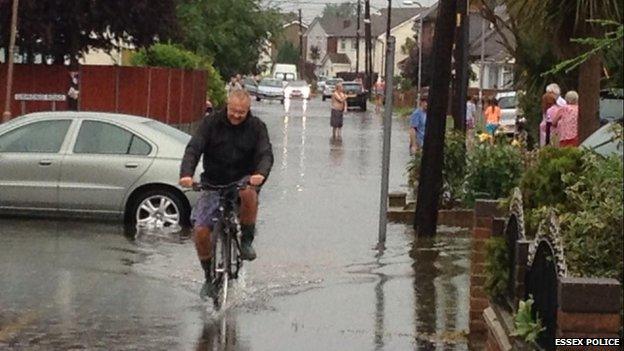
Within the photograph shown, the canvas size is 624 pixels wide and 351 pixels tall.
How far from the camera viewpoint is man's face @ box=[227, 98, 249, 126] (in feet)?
36.5

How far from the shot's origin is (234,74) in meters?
68.4

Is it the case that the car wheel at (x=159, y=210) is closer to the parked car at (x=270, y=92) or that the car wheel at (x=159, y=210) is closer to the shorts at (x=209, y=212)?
the shorts at (x=209, y=212)

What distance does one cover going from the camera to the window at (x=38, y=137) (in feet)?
57.0

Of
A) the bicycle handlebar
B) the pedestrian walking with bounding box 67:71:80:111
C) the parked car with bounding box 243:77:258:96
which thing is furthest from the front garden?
the parked car with bounding box 243:77:258:96

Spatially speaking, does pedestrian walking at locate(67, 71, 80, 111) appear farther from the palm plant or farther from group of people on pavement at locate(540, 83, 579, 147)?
the palm plant

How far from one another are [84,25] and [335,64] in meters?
141

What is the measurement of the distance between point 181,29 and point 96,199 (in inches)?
1044

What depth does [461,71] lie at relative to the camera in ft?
81.1

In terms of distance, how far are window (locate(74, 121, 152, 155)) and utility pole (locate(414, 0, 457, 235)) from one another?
3371 mm

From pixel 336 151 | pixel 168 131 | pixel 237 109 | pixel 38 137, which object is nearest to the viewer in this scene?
pixel 237 109

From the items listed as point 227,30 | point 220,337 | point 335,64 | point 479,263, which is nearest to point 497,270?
point 479,263

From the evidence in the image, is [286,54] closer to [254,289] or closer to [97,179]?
[97,179]

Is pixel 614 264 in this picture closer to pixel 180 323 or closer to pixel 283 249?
pixel 180 323

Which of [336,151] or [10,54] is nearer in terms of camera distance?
[10,54]
